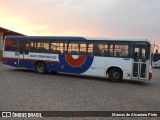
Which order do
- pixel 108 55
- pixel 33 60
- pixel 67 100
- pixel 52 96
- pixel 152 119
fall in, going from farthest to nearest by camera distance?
pixel 33 60 < pixel 108 55 < pixel 52 96 < pixel 67 100 < pixel 152 119

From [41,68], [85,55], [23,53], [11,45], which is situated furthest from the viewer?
[11,45]

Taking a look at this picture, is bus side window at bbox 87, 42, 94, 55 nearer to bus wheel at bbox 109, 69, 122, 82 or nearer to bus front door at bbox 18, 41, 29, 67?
bus wheel at bbox 109, 69, 122, 82

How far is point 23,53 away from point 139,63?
29.8 feet

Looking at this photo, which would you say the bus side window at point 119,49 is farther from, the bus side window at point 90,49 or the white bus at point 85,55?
the bus side window at point 90,49

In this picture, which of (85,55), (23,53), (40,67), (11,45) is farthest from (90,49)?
(11,45)

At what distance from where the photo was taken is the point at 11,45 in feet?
78.3

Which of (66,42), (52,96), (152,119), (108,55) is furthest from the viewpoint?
(66,42)

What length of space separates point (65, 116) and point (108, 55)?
449 inches

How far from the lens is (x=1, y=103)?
9516 mm

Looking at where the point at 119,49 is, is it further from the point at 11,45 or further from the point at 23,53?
the point at 11,45

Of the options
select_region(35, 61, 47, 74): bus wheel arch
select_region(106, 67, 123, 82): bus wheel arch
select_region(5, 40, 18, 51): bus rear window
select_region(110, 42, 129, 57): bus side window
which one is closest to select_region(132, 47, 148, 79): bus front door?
select_region(110, 42, 129, 57): bus side window

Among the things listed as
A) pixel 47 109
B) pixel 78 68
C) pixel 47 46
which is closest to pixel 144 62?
pixel 78 68

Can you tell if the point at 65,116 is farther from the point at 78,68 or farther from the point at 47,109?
the point at 78,68

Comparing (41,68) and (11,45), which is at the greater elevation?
(11,45)
